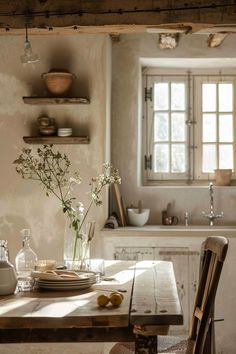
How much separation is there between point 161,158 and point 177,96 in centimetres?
59

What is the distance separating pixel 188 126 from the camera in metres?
5.49

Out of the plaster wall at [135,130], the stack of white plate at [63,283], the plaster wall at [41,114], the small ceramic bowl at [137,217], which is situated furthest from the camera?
the plaster wall at [135,130]

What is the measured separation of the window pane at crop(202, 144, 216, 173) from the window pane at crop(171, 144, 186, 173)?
0.18 meters

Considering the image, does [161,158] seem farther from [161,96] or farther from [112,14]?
[112,14]

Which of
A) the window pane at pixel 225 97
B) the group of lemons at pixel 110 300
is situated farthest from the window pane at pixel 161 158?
the group of lemons at pixel 110 300

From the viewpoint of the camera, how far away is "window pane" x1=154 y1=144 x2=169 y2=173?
5.51 metres

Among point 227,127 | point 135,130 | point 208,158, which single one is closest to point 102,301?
point 135,130

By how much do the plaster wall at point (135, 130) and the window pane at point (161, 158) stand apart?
0.86 feet

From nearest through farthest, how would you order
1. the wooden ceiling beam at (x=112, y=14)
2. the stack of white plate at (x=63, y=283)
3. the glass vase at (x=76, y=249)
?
the stack of white plate at (x=63, y=283)
the glass vase at (x=76, y=249)
the wooden ceiling beam at (x=112, y=14)

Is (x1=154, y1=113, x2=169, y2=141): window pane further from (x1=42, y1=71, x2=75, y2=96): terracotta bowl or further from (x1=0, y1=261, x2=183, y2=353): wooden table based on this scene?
(x1=0, y1=261, x2=183, y2=353): wooden table

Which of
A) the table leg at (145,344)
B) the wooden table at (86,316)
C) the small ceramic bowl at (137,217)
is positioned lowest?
the table leg at (145,344)

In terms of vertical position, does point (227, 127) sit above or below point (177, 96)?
below

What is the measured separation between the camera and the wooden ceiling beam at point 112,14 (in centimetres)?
331

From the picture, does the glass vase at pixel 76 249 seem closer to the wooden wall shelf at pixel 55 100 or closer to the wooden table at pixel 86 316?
the wooden table at pixel 86 316
